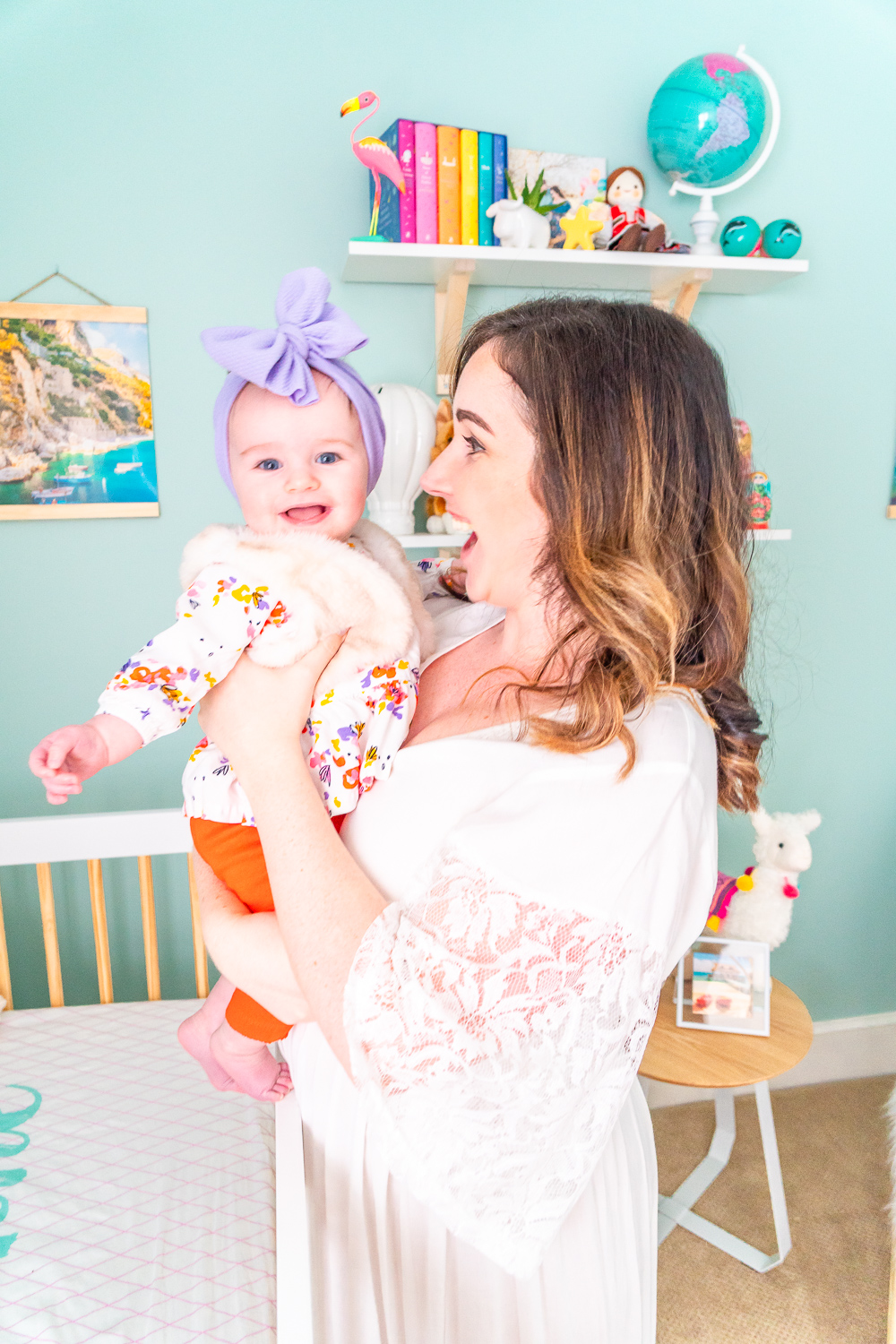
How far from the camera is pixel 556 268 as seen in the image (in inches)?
72.9

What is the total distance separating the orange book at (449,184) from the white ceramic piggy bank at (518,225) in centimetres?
8

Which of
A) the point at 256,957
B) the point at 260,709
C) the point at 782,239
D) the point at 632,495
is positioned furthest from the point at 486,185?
the point at 256,957

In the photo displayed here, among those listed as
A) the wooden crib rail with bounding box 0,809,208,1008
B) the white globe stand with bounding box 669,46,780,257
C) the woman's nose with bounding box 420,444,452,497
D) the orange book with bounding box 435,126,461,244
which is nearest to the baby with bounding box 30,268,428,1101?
the woman's nose with bounding box 420,444,452,497

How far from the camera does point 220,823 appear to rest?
3.42ft

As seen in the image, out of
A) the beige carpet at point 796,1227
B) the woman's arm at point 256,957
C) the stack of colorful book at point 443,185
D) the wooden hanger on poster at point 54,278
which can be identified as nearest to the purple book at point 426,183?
the stack of colorful book at point 443,185

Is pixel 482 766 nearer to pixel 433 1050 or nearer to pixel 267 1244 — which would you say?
pixel 433 1050

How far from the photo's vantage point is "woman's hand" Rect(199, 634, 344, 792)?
89 centimetres

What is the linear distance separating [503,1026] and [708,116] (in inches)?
78.6

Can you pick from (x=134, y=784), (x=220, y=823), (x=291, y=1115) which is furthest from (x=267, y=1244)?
(x=134, y=784)

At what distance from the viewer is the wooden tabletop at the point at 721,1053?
1.66m

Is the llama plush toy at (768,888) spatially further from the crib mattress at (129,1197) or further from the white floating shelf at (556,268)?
the white floating shelf at (556,268)

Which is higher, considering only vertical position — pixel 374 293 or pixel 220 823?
pixel 374 293

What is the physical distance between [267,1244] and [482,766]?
2.39 feet

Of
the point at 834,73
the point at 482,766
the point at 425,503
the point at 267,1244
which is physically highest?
the point at 834,73
